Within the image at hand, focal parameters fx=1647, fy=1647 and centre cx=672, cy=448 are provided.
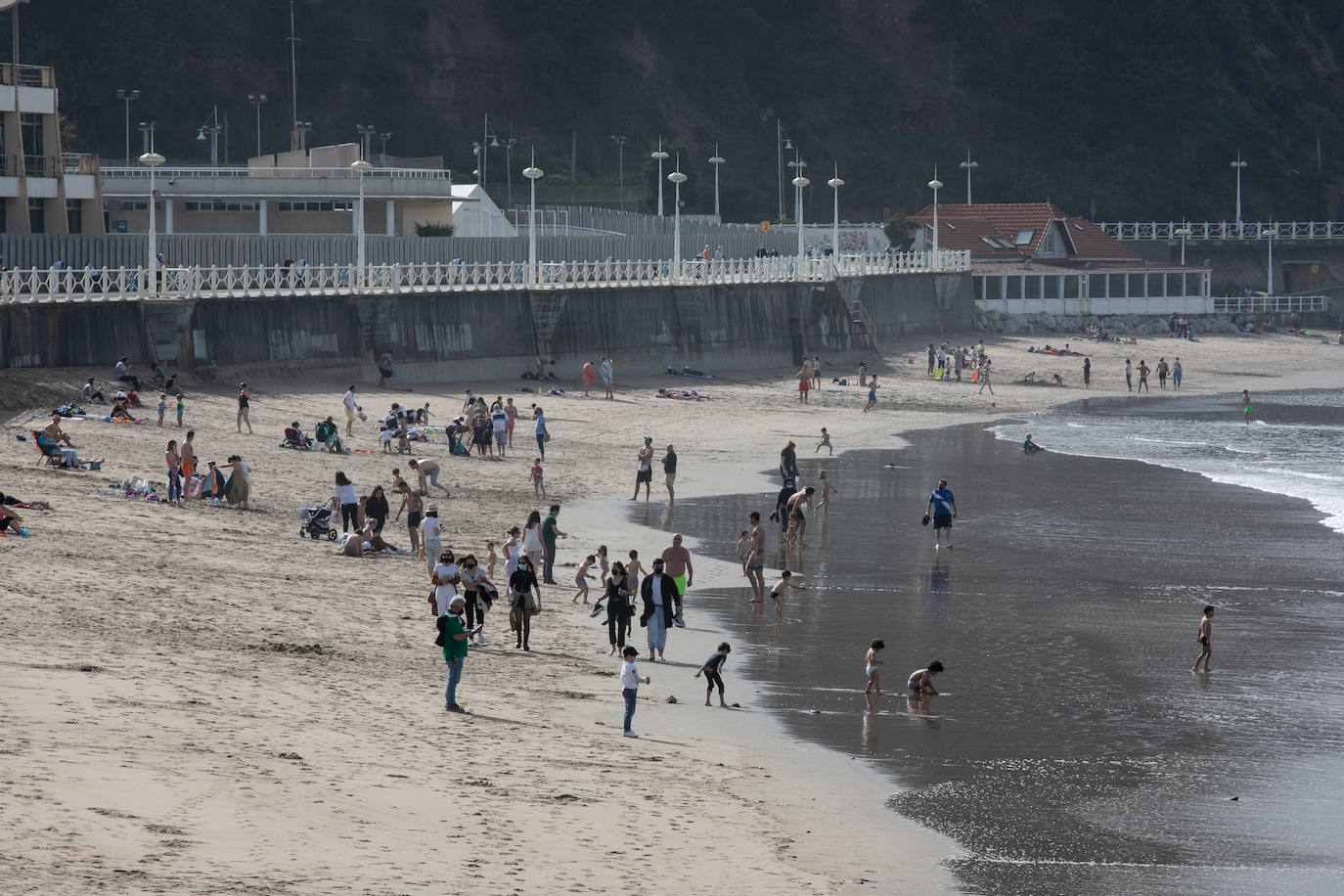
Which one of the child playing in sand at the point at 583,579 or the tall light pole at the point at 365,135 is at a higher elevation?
the tall light pole at the point at 365,135

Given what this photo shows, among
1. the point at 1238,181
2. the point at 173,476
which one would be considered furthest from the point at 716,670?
the point at 1238,181

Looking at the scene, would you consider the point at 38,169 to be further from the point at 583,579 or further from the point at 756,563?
the point at 756,563

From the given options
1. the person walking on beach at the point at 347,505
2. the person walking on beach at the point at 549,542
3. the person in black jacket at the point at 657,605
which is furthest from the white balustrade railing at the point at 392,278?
the person in black jacket at the point at 657,605

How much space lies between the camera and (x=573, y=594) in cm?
2006

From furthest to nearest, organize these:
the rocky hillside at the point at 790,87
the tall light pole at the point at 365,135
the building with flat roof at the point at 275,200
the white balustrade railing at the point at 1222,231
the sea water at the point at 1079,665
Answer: the rocky hillside at the point at 790,87, the white balustrade railing at the point at 1222,231, the tall light pole at the point at 365,135, the building with flat roof at the point at 275,200, the sea water at the point at 1079,665

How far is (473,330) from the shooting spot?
44.3 metres

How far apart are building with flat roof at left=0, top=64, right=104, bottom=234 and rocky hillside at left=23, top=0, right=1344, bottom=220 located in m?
42.9

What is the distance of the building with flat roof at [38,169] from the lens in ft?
151

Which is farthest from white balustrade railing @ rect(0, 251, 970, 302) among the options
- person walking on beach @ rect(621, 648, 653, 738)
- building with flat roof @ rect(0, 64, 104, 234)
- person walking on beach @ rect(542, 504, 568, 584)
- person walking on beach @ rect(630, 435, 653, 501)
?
person walking on beach @ rect(621, 648, 653, 738)

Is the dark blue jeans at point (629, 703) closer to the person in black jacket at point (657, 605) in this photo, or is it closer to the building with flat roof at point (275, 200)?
the person in black jacket at point (657, 605)

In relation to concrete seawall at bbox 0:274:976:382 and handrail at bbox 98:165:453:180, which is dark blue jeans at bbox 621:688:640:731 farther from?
handrail at bbox 98:165:453:180

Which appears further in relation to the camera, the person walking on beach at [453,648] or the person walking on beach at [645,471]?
the person walking on beach at [645,471]

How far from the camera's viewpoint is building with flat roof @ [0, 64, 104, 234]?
151ft

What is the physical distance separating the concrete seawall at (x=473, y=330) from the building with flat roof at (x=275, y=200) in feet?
36.7
